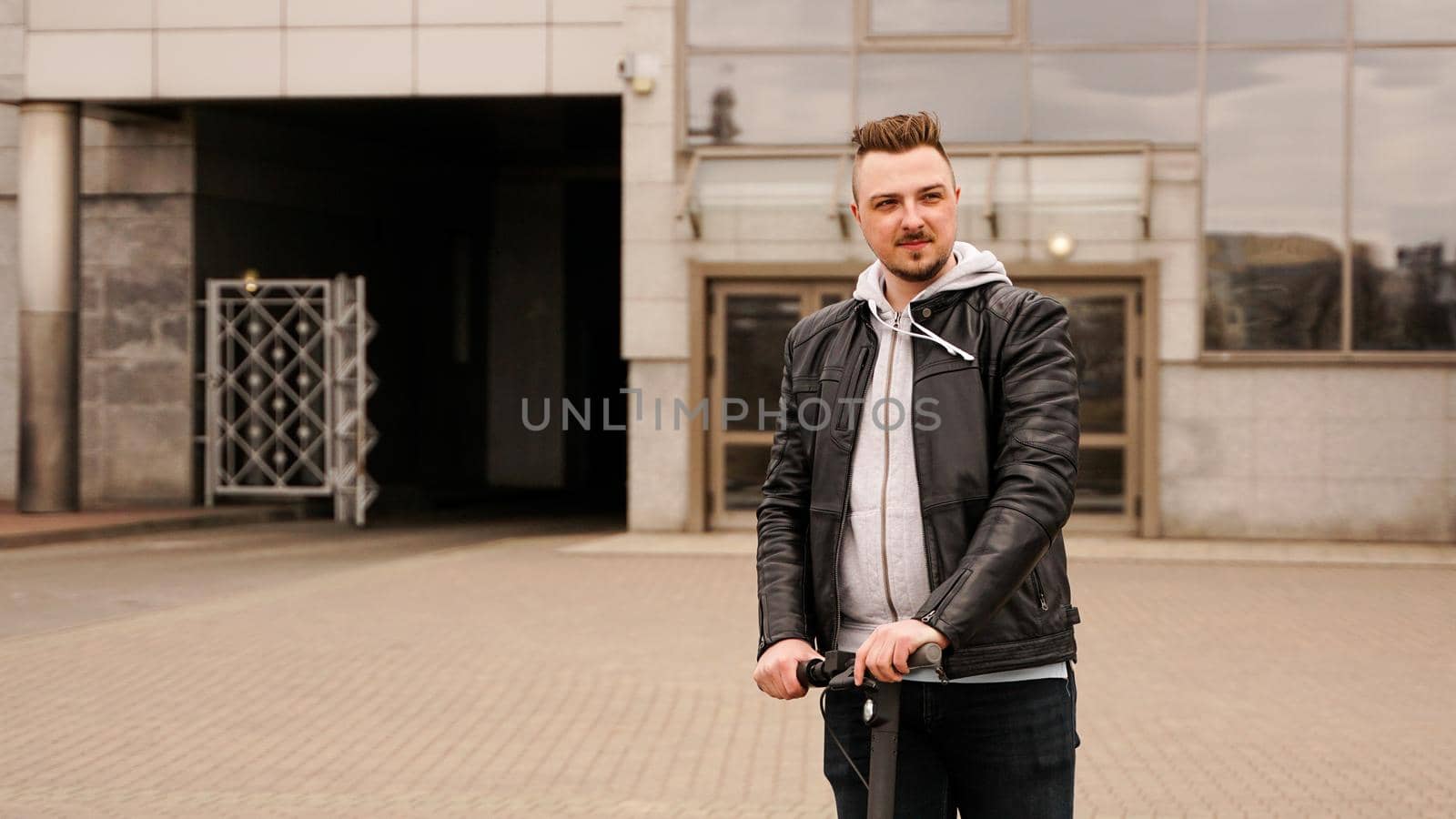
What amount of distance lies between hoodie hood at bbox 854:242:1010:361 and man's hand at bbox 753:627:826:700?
0.53 metres

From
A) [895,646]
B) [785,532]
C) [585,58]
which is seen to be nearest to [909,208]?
[785,532]

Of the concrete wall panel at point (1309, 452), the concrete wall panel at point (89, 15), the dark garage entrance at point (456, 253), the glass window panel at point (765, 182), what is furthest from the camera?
the dark garage entrance at point (456, 253)

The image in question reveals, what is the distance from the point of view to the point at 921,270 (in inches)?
105

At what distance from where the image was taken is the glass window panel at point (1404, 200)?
14.8 metres

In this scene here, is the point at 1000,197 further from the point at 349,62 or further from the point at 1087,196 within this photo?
the point at 349,62

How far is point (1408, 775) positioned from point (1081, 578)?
20.6ft

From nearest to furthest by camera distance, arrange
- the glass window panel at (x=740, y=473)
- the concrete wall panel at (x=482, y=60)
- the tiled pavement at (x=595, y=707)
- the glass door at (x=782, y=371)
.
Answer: the tiled pavement at (x=595, y=707), the glass door at (x=782, y=371), the glass window panel at (x=740, y=473), the concrete wall panel at (x=482, y=60)

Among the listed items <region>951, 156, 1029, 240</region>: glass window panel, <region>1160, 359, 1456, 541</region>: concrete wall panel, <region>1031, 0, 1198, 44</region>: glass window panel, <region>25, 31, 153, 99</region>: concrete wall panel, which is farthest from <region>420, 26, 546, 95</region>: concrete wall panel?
<region>1160, 359, 1456, 541</region>: concrete wall panel

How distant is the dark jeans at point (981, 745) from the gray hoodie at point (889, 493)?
0.04m

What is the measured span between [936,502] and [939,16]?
44.6 feet

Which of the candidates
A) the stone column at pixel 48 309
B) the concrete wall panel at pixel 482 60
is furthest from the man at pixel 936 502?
the stone column at pixel 48 309

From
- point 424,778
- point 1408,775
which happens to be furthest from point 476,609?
point 1408,775

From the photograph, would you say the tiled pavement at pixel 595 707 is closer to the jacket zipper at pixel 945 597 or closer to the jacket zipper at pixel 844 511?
the jacket zipper at pixel 844 511

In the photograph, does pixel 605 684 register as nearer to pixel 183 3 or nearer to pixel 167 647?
pixel 167 647
